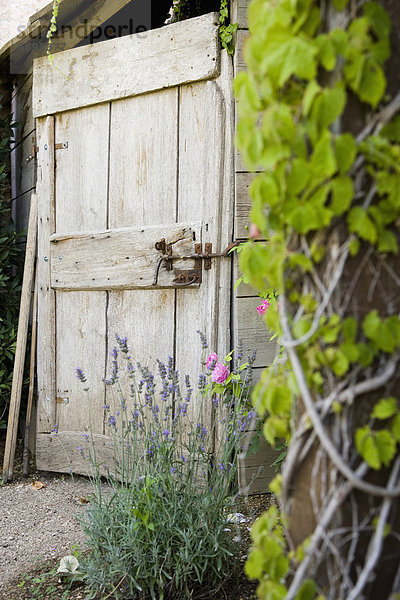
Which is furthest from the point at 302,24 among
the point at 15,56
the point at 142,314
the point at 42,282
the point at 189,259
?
the point at 15,56

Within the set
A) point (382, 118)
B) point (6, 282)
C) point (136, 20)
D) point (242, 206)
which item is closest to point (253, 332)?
point (242, 206)

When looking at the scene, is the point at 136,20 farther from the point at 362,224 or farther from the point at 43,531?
the point at 362,224

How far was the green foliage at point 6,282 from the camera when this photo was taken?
387 centimetres

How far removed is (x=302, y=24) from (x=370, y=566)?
95 cm

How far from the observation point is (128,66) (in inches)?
123

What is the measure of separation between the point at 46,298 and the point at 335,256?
2.66m

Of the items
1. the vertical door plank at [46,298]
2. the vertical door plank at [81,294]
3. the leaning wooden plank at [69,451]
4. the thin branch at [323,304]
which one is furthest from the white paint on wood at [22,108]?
the thin branch at [323,304]

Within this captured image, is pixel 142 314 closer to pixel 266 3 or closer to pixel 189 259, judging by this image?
pixel 189 259

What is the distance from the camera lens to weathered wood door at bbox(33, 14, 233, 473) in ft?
9.28

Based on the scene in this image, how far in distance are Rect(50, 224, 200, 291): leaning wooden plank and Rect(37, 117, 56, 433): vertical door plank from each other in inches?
3.5

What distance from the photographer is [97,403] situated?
10.7ft

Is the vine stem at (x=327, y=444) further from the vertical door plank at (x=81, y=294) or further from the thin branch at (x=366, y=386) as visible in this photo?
the vertical door plank at (x=81, y=294)

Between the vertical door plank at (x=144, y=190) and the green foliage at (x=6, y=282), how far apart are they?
1.00 m

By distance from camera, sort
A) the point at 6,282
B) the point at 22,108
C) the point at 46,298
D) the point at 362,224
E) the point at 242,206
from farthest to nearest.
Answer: the point at 22,108 → the point at 6,282 → the point at 46,298 → the point at 242,206 → the point at 362,224
